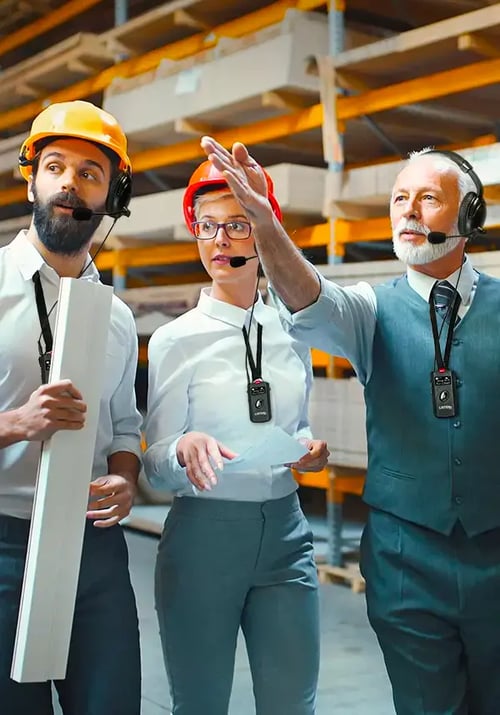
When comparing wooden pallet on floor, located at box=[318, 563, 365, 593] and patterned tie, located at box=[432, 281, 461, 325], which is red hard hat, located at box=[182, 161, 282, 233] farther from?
wooden pallet on floor, located at box=[318, 563, 365, 593]

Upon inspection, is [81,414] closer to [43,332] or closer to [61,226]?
[43,332]

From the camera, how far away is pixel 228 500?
2.52 meters

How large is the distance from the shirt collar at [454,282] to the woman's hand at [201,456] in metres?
0.62

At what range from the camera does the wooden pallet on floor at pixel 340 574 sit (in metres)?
5.47

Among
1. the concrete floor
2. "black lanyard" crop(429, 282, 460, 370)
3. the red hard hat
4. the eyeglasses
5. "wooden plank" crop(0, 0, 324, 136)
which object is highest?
"wooden plank" crop(0, 0, 324, 136)

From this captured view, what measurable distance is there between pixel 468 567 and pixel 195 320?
963 millimetres

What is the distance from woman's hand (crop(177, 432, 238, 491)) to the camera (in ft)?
7.47

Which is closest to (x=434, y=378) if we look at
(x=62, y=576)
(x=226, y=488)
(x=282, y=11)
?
(x=226, y=488)

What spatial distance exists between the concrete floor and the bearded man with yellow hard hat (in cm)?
177

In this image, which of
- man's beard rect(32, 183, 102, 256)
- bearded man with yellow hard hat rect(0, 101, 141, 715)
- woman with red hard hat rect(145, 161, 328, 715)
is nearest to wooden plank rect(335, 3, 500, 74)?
woman with red hard hat rect(145, 161, 328, 715)

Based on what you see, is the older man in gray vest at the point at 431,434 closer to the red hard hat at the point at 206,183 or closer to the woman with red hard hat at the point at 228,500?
the woman with red hard hat at the point at 228,500

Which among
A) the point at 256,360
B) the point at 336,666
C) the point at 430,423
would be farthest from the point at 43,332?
the point at 336,666

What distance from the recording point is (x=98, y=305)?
2096 millimetres

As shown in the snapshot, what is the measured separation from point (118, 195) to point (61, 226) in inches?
7.4
